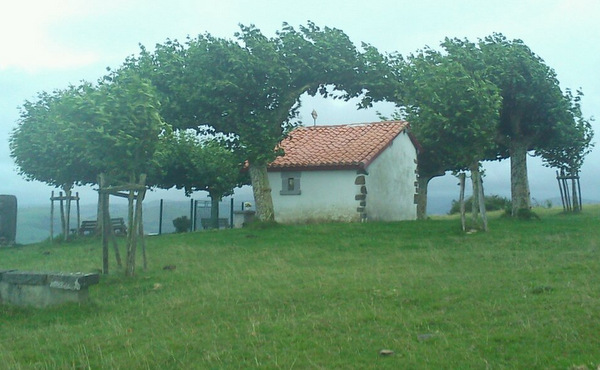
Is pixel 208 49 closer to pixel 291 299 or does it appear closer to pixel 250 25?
pixel 250 25

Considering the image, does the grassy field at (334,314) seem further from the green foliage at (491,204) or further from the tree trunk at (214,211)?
the green foliage at (491,204)

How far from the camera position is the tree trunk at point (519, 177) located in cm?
2903

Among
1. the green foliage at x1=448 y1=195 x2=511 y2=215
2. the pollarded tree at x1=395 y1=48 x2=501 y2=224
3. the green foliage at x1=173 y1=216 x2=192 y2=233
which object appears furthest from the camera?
the green foliage at x1=448 y1=195 x2=511 y2=215

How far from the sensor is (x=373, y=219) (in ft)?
95.3

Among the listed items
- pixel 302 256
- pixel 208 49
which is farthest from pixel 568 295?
pixel 208 49

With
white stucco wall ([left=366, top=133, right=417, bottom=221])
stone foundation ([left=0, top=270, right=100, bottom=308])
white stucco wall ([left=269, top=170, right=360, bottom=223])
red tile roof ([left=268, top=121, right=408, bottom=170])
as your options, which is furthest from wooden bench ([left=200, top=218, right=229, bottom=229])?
stone foundation ([left=0, top=270, right=100, bottom=308])

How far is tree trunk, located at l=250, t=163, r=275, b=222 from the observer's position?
26.0m

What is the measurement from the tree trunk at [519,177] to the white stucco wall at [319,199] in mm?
7361

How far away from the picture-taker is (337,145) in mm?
30625

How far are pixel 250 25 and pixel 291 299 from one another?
1713 centimetres

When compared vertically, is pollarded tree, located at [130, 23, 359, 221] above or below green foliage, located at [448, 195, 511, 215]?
above

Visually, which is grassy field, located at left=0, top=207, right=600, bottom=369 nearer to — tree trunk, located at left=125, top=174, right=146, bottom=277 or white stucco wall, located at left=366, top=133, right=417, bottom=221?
tree trunk, located at left=125, top=174, right=146, bottom=277

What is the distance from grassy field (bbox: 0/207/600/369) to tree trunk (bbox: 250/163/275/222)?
8.98 metres

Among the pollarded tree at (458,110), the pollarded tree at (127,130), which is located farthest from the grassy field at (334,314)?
the pollarded tree at (458,110)
